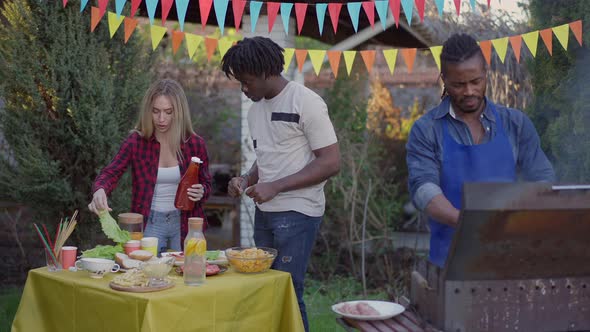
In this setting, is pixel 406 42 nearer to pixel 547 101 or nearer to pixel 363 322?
pixel 547 101

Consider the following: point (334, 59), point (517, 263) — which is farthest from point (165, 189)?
point (517, 263)

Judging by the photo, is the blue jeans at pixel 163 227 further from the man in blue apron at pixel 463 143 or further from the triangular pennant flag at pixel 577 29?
the triangular pennant flag at pixel 577 29

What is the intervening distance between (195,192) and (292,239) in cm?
67

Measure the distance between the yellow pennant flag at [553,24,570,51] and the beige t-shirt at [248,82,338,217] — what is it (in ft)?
5.89

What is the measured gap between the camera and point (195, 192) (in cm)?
397

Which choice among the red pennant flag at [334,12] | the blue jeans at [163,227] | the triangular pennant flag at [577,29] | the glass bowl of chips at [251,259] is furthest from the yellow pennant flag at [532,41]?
the blue jeans at [163,227]

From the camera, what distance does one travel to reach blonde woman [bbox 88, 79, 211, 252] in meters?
4.11

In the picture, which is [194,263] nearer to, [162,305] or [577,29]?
[162,305]

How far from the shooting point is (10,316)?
5.50 meters

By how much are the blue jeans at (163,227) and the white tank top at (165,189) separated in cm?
3

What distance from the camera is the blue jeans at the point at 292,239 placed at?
360 centimetres

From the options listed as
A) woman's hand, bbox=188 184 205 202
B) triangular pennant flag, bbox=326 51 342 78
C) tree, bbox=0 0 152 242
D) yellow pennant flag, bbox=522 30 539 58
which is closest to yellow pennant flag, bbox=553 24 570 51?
yellow pennant flag, bbox=522 30 539 58

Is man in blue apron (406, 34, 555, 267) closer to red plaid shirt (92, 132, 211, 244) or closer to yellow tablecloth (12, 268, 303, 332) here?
yellow tablecloth (12, 268, 303, 332)

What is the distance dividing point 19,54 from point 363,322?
3835 millimetres
